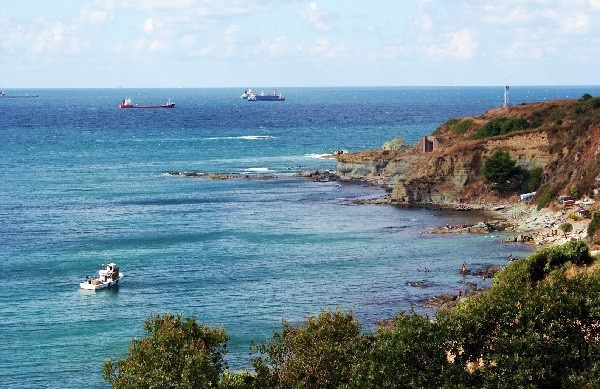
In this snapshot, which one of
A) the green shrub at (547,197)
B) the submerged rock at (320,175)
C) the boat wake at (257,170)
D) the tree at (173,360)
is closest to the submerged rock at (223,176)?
the boat wake at (257,170)

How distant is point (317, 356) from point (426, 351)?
404cm

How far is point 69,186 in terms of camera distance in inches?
5315

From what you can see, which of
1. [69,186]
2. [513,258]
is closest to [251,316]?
[513,258]

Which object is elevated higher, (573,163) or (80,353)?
(573,163)

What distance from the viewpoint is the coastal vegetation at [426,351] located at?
31.1 meters

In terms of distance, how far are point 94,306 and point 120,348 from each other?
11066mm

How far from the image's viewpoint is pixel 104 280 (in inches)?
2835

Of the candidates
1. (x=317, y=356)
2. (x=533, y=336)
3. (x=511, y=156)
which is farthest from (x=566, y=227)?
(x=317, y=356)

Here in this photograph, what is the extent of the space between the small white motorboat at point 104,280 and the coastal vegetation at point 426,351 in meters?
37.3

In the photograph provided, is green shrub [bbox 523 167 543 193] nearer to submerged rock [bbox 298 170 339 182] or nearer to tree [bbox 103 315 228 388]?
submerged rock [bbox 298 170 339 182]

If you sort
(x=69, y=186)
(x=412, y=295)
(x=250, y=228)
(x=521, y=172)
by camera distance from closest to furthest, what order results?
(x=412, y=295) → (x=250, y=228) → (x=521, y=172) → (x=69, y=186)

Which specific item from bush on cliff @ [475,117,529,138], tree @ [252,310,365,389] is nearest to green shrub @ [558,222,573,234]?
bush on cliff @ [475,117,529,138]

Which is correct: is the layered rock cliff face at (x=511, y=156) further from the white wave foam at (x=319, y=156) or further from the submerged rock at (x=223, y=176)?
the white wave foam at (x=319, y=156)

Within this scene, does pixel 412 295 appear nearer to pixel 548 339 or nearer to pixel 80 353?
pixel 80 353
